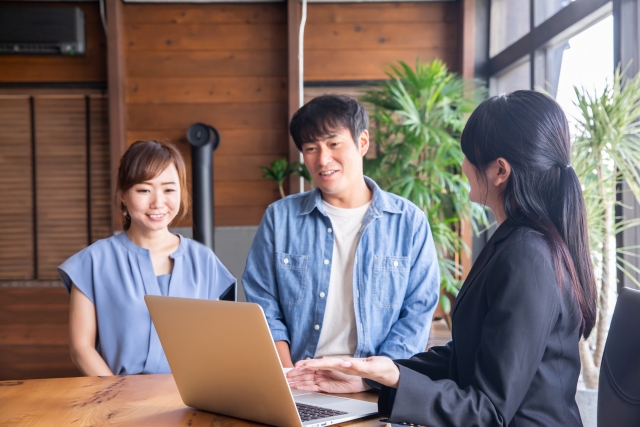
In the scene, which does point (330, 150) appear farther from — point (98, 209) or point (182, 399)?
point (98, 209)

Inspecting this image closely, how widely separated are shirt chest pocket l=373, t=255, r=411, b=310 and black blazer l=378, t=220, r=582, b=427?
666 millimetres

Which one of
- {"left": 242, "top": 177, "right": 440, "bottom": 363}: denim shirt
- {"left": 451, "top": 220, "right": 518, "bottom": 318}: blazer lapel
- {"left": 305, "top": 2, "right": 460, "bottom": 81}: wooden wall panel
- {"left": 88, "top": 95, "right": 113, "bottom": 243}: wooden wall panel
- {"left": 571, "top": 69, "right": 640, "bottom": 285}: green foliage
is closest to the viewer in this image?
{"left": 451, "top": 220, "right": 518, "bottom": 318}: blazer lapel

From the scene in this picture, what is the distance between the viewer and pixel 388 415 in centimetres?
118

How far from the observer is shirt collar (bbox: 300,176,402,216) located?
6.19 feet

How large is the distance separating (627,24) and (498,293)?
181 centimetres

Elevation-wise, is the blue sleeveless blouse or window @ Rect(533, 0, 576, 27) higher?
window @ Rect(533, 0, 576, 27)

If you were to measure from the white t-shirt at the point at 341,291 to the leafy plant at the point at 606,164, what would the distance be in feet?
3.26

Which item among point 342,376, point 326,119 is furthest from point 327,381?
point 326,119

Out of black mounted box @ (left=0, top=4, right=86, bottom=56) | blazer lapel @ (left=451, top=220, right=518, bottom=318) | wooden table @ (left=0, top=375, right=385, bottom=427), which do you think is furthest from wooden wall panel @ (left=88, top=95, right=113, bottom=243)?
blazer lapel @ (left=451, top=220, right=518, bottom=318)

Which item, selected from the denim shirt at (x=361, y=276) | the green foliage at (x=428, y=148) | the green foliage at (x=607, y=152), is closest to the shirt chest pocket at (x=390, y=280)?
the denim shirt at (x=361, y=276)

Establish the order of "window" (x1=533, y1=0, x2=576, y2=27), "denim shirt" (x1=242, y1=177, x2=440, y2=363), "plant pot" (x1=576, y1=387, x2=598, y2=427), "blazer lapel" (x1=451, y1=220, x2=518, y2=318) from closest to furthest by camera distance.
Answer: "blazer lapel" (x1=451, y1=220, x2=518, y2=318), "denim shirt" (x1=242, y1=177, x2=440, y2=363), "plant pot" (x1=576, y1=387, x2=598, y2=427), "window" (x1=533, y1=0, x2=576, y2=27)

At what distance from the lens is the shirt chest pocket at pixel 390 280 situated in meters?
1.81

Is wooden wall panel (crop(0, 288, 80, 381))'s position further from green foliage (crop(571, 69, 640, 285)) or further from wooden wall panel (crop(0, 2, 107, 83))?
green foliage (crop(571, 69, 640, 285))

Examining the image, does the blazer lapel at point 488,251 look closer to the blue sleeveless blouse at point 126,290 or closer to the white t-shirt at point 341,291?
the white t-shirt at point 341,291
